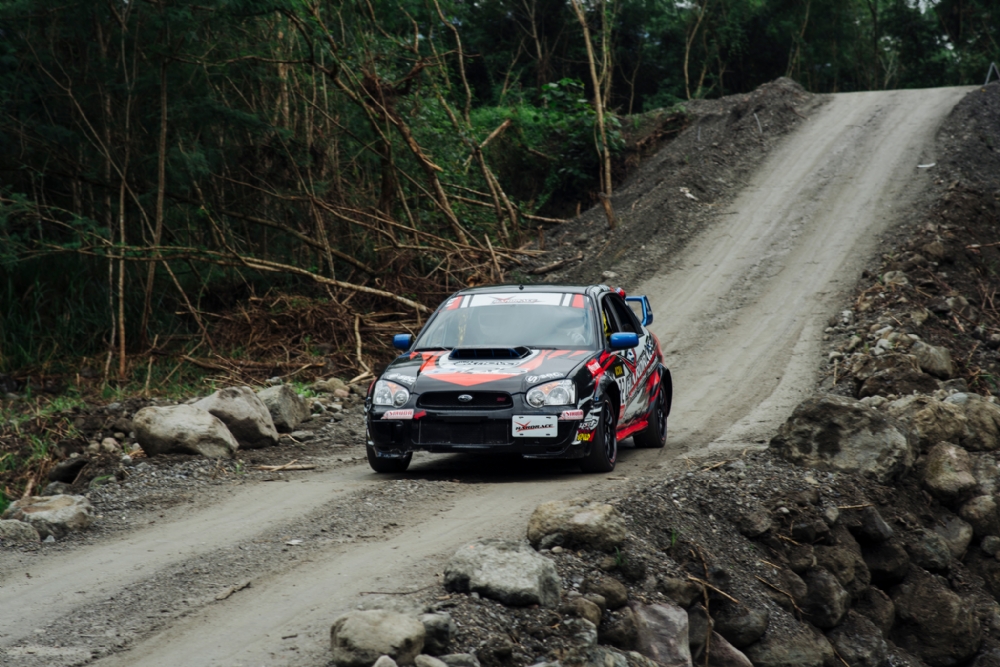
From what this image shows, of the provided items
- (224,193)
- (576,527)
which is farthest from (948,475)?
(224,193)

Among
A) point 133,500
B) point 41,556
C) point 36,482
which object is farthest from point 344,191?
point 41,556

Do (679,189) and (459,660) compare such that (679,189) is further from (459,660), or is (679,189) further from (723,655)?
(459,660)

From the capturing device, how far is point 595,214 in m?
26.5

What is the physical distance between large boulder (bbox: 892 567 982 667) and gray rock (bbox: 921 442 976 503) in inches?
53.8

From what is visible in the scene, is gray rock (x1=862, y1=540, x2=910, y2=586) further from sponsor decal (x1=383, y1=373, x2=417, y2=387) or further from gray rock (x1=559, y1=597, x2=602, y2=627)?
sponsor decal (x1=383, y1=373, x2=417, y2=387)

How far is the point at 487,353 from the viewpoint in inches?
357

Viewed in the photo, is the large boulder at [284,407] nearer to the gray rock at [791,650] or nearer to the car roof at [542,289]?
the car roof at [542,289]

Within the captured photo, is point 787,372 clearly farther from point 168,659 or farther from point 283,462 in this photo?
→ point 168,659

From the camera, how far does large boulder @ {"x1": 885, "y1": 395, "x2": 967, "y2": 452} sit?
10.8 metres

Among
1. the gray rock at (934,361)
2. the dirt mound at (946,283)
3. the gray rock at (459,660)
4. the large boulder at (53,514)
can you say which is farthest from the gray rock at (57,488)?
the gray rock at (934,361)

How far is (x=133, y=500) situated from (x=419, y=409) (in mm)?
2591

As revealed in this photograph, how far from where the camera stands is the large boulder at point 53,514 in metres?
7.59

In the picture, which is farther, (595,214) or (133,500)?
(595,214)

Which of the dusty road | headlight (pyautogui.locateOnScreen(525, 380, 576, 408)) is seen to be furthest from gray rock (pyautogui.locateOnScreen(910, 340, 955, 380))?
headlight (pyautogui.locateOnScreen(525, 380, 576, 408))
